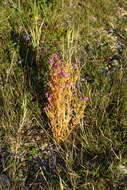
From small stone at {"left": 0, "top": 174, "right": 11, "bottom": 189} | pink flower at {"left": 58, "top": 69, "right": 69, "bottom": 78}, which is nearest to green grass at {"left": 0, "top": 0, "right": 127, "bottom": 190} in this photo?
small stone at {"left": 0, "top": 174, "right": 11, "bottom": 189}

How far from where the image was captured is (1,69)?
3771mm

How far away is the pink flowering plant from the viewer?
2.85 meters

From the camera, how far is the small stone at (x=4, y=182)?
2663mm

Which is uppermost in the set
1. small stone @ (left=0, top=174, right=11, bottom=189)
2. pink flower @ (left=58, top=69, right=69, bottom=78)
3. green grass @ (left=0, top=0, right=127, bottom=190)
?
pink flower @ (left=58, top=69, right=69, bottom=78)

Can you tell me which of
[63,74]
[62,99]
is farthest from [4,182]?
[63,74]

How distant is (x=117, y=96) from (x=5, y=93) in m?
1.22

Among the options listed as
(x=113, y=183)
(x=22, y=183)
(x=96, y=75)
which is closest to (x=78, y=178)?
(x=113, y=183)

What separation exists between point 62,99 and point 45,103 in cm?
62

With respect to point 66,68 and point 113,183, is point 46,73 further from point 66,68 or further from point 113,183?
point 113,183

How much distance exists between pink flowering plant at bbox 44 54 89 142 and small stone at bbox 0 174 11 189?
61 centimetres

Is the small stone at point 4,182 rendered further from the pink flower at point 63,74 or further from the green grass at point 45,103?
the pink flower at point 63,74

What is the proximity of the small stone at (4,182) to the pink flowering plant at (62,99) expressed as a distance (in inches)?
24.2

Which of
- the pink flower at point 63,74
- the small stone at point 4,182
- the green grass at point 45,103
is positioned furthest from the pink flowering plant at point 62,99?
the small stone at point 4,182

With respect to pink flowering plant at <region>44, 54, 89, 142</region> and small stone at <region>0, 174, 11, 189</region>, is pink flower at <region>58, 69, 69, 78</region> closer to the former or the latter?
pink flowering plant at <region>44, 54, 89, 142</region>
